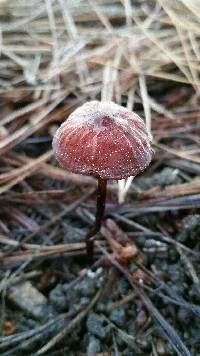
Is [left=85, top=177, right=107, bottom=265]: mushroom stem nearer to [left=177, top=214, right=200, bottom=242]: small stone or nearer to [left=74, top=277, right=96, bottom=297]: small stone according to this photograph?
[left=74, top=277, right=96, bottom=297]: small stone

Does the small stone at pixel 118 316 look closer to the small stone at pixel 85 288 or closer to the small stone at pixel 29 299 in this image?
the small stone at pixel 85 288

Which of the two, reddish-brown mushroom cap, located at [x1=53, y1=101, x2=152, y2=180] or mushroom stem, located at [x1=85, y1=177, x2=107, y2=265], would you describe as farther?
mushroom stem, located at [x1=85, y1=177, x2=107, y2=265]

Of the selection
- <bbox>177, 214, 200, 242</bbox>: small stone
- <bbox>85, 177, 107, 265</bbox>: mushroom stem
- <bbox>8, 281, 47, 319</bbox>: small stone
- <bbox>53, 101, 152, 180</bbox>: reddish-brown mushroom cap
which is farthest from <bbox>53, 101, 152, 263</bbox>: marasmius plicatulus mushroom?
<bbox>8, 281, 47, 319</bbox>: small stone

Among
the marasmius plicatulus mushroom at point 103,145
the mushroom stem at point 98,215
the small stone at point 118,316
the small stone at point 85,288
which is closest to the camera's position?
the marasmius plicatulus mushroom at point 103,145

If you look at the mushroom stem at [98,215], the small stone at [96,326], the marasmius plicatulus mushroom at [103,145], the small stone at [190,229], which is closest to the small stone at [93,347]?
the small stone at [96,326]

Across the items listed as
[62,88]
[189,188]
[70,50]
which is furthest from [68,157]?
[70,50]

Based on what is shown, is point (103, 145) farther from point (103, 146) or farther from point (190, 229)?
point (190, 229)
